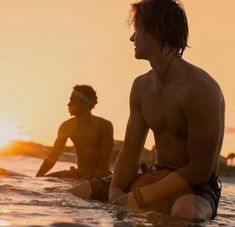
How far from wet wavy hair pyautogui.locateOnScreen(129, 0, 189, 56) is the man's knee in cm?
113

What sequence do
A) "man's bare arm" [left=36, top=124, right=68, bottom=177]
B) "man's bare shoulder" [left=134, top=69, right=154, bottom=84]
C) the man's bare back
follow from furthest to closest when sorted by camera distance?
"man's bare arm" [left=36, top=124, right=68, bottom=177] < "man's bare shoulder" [left=134, top=69, right=154, bottom=84] < the man's bare back

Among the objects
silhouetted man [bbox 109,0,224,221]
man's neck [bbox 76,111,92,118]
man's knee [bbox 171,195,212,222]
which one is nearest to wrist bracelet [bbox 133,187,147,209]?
silhouetted man [bbox 109,0,224,221]

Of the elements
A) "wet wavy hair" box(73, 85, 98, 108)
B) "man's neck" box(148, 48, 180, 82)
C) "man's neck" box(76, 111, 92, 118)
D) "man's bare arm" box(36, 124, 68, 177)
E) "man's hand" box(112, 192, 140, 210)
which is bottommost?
"man's hand" box(112, 192, 140, 210)

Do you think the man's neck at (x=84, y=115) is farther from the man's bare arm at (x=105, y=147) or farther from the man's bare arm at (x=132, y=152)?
the man's bare arm at (x=132, y=152)

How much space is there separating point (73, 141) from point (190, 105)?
5.56 m

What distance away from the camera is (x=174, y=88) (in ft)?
14.7

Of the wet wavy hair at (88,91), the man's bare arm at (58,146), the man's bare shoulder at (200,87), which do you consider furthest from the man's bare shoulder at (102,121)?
the man's bare shoulder at (200,87)

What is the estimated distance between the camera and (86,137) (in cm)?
948

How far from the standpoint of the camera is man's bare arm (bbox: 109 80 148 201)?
16.2ft

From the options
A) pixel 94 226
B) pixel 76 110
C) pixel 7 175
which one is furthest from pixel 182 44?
pixel 7 175

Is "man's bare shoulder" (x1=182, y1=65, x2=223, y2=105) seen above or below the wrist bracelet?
above

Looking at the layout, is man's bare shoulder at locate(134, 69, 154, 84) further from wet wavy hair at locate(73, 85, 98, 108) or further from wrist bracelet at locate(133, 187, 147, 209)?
wet wavy hair at locate(73, 85, 98, 108)

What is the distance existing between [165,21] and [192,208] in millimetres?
1375

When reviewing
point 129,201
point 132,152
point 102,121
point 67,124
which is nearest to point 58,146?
point 67,124
